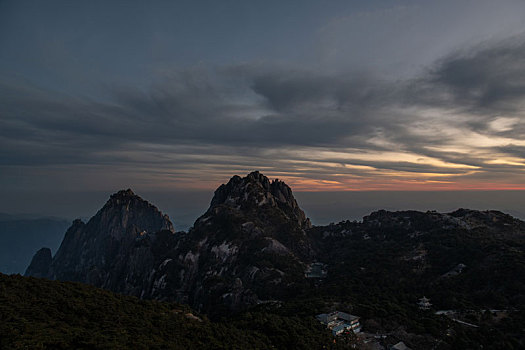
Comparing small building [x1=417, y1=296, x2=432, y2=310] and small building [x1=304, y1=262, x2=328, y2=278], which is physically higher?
small building [x1=417, y1=296, x2=432, y2=310]

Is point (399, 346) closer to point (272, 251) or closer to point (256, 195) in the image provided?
point (272, 251)

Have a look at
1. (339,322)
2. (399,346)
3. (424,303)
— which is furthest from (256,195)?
(399,346)

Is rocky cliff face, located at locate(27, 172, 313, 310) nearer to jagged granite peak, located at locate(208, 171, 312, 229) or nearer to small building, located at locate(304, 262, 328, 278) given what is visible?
jagged granite peak, located at locate(208, 171, 312, 229)

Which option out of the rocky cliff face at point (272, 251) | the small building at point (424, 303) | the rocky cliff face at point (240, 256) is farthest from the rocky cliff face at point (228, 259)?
the small building at point (424, 303)

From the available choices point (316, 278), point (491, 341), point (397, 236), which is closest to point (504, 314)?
point (491, 341)

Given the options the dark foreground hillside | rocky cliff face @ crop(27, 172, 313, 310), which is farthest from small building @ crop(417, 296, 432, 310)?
rocky cliff face @ crop(27, 172, 313, 310)

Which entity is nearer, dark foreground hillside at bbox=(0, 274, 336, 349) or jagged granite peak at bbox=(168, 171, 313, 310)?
dark foreground hillside at bbox=(0, 274, 336, 349)

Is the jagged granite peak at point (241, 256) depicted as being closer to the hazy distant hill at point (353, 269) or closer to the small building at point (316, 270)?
the hazy distant hill at point (353, 269)
